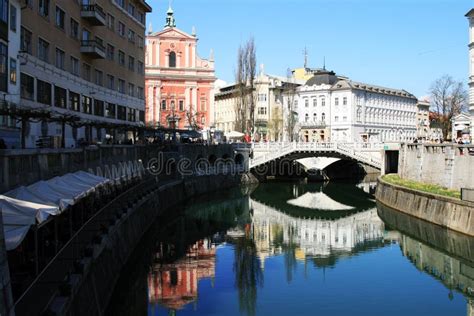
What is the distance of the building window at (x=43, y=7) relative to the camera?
39.2 metres

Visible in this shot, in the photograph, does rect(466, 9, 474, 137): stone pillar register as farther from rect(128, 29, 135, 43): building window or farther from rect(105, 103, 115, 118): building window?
rect(105, 103, 115, 118): building window

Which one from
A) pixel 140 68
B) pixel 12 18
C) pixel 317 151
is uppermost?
pixel 140 68

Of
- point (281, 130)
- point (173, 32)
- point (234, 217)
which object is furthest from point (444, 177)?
point (281, 130)

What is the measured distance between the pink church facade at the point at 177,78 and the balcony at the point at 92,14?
46.1 metres

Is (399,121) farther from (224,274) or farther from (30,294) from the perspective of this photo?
(30,294)

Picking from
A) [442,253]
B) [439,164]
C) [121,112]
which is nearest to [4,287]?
[442,253]

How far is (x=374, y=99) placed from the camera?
12444 cm

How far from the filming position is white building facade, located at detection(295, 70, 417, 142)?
118 metres

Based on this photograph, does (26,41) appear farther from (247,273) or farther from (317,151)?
(317,151)

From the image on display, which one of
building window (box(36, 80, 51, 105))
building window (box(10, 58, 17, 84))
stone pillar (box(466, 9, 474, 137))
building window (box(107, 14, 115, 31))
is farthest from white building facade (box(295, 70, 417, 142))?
building window (box(10, 58, 17, 84))

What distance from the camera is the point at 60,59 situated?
4409 cm

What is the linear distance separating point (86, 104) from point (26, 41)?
14.1 m

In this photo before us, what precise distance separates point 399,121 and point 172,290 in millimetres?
116796

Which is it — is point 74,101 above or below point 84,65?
below
